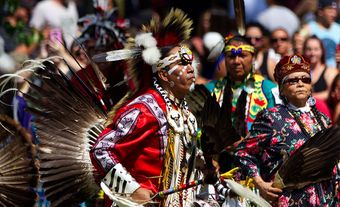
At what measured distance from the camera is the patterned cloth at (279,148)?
736 centimetres

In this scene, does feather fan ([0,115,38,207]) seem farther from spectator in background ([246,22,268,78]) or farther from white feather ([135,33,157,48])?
spectator in background ([246,22,268,78])

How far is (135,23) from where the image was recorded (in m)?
13.4

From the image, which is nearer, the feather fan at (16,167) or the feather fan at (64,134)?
the feather fan at (64,134)

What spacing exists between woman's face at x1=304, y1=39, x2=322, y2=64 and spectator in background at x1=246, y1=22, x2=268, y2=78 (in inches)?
15.3

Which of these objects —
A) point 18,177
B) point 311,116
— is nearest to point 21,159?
point 18,177

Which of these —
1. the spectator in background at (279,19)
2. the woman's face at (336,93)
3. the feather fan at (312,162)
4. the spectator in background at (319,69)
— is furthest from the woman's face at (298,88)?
the spectator in background at (279,19)

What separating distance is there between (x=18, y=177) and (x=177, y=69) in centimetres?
183

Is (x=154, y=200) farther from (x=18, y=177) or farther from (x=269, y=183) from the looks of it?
(x=18, y=177)

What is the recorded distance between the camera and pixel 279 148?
7.42 meters

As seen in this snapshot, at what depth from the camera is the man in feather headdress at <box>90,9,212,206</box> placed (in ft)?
21.8

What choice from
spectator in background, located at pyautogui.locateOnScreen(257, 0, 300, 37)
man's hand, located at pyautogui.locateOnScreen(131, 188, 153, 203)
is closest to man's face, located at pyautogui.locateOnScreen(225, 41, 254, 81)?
man's hand, located at pyautogui.locateOnScreen(131, 188, 153, 203)

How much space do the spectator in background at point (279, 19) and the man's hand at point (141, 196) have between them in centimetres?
531

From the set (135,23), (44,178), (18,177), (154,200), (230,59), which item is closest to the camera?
(154,200)

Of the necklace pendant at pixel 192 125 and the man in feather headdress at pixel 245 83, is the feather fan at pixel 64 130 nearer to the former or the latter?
the necklace pendant at pixel 192 125
